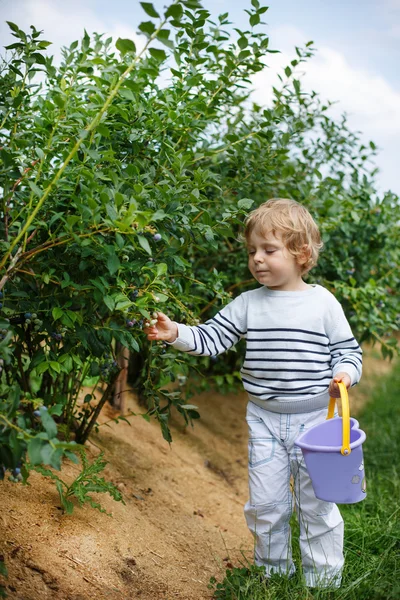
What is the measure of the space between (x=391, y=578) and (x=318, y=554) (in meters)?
0.27

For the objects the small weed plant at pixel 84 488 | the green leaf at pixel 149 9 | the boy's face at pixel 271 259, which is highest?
the green leaf at pixel 149 9

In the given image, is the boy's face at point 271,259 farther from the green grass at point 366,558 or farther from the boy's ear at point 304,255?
the green grass at point 366,558

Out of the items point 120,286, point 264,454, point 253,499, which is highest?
point 120,286

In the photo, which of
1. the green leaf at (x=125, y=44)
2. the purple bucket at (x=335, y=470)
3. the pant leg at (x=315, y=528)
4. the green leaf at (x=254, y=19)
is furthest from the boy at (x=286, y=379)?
the green leaf at (x=125, y=44)

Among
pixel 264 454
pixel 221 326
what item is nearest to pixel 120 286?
pixel 221 326

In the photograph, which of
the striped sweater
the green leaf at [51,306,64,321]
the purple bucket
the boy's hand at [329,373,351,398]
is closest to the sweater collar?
the striped sweater

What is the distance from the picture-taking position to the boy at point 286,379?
239cm

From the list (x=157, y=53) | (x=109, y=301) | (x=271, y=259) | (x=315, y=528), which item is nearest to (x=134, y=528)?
(x=315, y=528)

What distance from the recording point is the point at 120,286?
2068mm

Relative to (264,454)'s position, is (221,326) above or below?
above

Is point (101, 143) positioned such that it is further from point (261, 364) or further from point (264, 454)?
point (264, 454)

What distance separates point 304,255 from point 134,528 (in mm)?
1249

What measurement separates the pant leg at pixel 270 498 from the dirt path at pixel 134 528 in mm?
252

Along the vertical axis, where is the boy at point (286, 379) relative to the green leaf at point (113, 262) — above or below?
below
